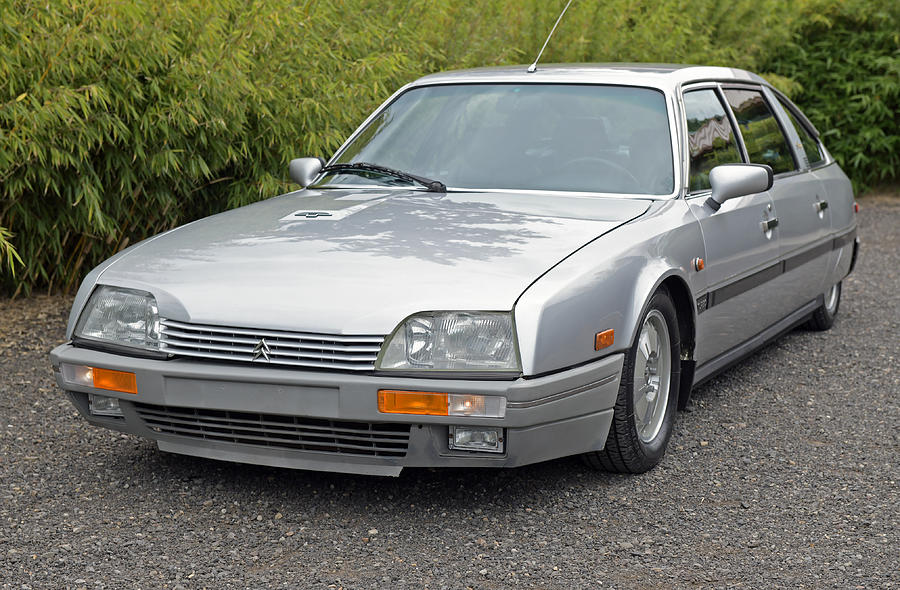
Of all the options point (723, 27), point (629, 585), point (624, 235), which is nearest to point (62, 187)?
point (624, 235)

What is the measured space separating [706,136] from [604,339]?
150 cm

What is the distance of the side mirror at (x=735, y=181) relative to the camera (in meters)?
4.08

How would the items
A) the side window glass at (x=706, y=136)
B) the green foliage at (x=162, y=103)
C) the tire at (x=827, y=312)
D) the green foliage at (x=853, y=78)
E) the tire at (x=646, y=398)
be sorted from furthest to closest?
1. the green foliage at (x=853, y=78)
2. the tire at (x=827, y=312)
3. the green foliage at (x=162, y=103)
4. the side window glass at (x=706, y=136)
5. the tire at (x=646, y=398)

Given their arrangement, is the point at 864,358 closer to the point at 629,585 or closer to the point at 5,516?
the point at 629,585

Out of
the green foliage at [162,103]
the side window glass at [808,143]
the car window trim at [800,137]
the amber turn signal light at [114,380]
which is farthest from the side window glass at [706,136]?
the green foliage at [162,103]

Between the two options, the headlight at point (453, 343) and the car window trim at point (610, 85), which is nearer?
the headlight at point (453, 343)

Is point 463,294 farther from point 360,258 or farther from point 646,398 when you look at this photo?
point 646,398

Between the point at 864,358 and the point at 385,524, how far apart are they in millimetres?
3178

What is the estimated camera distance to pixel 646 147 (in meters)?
4.25

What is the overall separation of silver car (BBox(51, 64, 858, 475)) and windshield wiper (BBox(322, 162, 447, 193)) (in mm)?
12

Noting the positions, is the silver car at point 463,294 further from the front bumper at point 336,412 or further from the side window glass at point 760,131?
the side window glass at point 760,131

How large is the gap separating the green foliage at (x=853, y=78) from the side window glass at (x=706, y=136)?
7.94 metres

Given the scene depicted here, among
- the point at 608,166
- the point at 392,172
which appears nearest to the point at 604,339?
the point at 608,166

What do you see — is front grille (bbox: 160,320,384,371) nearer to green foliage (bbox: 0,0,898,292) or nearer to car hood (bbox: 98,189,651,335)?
car hood (bbox: 98,189,651,335)
